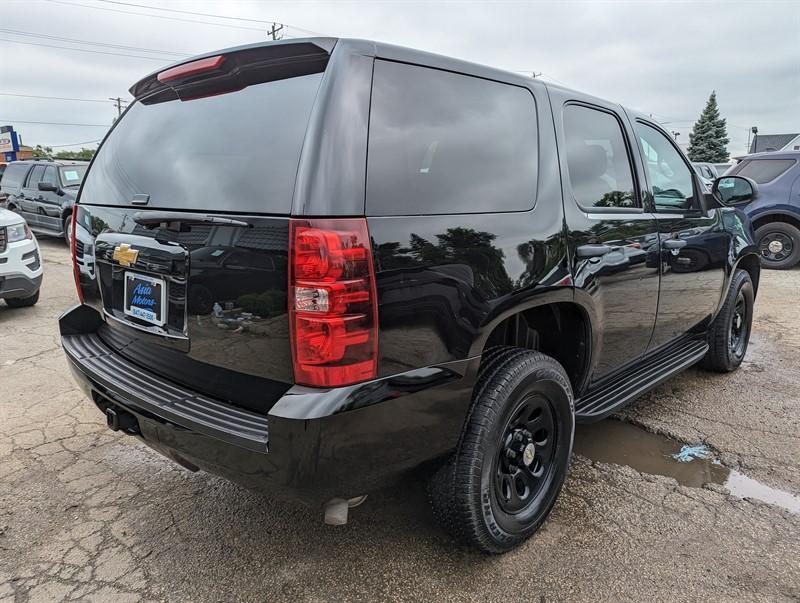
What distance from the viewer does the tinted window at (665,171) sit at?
3.34 metres

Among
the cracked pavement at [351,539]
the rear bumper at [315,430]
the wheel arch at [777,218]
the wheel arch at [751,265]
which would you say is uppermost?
the wheel arch at [777,218]

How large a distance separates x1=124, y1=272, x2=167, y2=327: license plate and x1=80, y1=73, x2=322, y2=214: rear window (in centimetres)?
28

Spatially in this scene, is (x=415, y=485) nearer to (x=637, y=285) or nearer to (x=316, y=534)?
(x=316, y=534)

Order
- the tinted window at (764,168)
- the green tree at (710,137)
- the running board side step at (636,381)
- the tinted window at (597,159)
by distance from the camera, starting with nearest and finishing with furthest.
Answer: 1. the tinted window at (597,159)
2. the running board side step at (636,381)
3. the tinted window at (764,168)
4. the green tree at (710,137)

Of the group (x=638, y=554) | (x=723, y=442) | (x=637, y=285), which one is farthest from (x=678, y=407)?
(x=638, y=554)

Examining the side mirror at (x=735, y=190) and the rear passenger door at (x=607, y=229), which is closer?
the rear passenger door at (x=607, y=229)

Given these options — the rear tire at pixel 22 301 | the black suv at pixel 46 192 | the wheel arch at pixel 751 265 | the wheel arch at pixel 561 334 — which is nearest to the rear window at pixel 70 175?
the black suv at pixel 46 192

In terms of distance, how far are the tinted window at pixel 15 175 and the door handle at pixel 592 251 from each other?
1379 cm

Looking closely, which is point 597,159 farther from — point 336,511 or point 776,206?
point 776,206

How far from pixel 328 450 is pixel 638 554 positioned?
4.91 feet

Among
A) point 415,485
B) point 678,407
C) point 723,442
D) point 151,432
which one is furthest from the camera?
point 678,407

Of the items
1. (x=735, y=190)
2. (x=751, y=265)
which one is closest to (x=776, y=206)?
(x=751, y=265)

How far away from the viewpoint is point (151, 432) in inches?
80.6

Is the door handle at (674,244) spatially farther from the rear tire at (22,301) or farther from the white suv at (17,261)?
the rear tire at (22,301)
